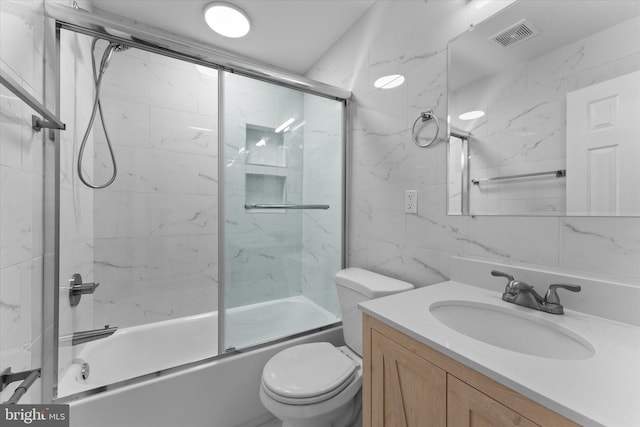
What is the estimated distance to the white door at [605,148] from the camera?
0.73 meters

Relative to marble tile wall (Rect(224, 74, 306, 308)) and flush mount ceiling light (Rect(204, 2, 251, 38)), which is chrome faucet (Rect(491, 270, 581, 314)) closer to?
marble tile wall (Rect(224, 74, 306, 308))

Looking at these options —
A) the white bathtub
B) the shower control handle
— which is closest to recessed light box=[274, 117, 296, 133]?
the white bathtub

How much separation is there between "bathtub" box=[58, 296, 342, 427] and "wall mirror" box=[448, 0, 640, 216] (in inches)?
49.1

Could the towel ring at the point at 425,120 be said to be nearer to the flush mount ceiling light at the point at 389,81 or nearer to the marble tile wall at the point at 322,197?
the flush mount ceiling light at the point at 389,81

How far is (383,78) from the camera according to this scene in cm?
156

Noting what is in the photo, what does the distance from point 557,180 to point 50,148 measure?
1.91 m

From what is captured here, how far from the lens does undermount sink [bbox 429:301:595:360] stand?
0.69m

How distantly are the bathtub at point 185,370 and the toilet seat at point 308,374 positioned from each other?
0.90 feet

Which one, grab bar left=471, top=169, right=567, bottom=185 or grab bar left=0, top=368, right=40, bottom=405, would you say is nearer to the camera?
grab bar left=0, top=368, right=40, bottom=405

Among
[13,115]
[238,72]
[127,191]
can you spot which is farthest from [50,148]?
[238,72]

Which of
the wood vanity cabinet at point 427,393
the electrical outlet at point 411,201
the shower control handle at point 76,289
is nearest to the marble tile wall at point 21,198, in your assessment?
the shower control handle at point 76,289

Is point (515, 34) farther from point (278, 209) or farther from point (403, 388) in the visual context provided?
point (278, 209)

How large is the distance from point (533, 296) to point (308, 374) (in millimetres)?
910

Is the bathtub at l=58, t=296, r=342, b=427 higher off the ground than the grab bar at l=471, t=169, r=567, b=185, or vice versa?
the grab bar at l=471, t=169, r=567, b=185
